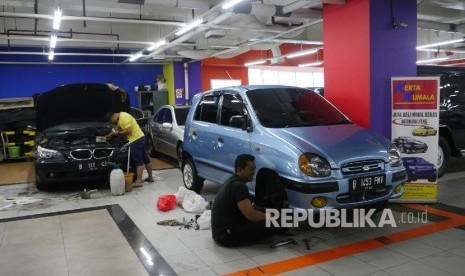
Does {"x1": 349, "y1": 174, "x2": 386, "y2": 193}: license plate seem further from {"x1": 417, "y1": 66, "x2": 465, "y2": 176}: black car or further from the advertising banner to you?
{"x1": 417, "y1": 66, "x2": 465, "y2": 176}: black car

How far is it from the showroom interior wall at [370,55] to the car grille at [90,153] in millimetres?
3807

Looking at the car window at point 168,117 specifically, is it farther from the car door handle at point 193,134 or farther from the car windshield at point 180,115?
the car door handle at point 193,134

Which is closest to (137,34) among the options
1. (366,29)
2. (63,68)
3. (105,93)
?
(63,68)

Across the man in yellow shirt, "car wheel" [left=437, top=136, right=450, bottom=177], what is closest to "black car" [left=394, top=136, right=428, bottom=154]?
"car wheel" [left=437, top=136, right=450, bottom=177]

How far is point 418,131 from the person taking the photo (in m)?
5.14

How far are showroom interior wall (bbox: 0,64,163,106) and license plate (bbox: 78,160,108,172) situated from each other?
9.11 metres

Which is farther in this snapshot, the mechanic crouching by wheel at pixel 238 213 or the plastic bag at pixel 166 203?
the plastic bag at pixel 166 203

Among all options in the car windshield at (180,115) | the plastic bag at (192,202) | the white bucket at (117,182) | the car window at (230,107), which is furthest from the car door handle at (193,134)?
Answer: the car windshield at (180,115)

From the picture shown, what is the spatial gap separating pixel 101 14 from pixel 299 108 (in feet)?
23.6

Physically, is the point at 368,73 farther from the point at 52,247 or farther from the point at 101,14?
the point at 101,14

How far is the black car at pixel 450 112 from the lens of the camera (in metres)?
6.54

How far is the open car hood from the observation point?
686cm

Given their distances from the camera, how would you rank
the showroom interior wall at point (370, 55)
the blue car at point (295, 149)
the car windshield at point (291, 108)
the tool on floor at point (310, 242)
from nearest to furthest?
the blue car at point (295, 149) → the tool on floor at point (310, 242) → the car windshield at point (291, 108) → the showroom interior wall at point (370, 55)

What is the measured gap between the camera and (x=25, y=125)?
10141 mm
